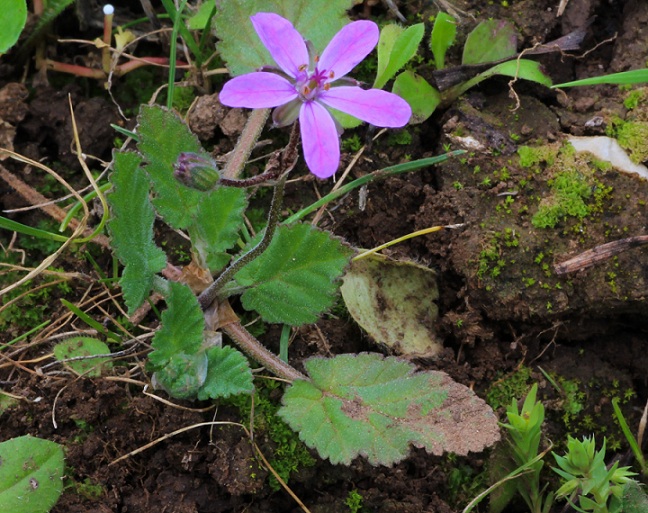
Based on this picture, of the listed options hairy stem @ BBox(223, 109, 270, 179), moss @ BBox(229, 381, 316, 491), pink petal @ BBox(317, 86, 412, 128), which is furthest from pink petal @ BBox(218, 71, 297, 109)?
moss @ BBox(229, 381, 316, 491)

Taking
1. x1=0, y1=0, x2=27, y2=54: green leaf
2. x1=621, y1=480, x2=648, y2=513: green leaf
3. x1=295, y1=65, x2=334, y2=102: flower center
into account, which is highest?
x1=0, y1=0, x2=27, y2=54: green leaf

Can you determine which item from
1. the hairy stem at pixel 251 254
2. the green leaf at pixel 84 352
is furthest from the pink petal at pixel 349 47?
the green leaf at pixel 84 352

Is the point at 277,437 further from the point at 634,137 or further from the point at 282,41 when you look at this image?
the point at 634,137

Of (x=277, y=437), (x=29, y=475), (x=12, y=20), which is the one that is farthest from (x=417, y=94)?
(x=29, y=475)

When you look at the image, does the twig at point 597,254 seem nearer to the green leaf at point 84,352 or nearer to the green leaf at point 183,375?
the green leaf at point 183,375

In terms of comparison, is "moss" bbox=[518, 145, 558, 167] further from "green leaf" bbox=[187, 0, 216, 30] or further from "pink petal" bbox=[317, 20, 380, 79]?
"green leaf" bbox=[187, 0, 216, 30]

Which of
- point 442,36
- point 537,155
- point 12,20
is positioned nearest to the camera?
point 12,20
